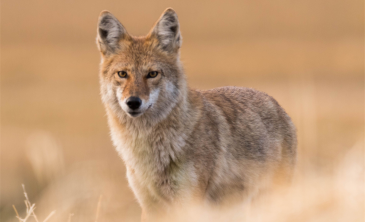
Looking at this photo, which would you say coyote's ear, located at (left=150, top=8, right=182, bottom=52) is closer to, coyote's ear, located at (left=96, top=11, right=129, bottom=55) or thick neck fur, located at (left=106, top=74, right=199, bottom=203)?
coyote's ear, located at (left=96, top=11, right=129, bottom=55)

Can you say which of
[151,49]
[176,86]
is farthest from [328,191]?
[151,49]

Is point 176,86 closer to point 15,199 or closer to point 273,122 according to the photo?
point 273,122

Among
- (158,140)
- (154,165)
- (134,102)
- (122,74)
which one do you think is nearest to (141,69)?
(122,74)

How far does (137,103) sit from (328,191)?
141 inches

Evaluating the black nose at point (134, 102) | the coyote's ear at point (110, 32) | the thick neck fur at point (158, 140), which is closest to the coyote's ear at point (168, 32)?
the coyote's ear at point (110, 32)

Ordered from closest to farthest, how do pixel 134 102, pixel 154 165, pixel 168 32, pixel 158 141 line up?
1. pixel 134 102
2. pixel 154 165
3. pixel 158 141
4. pixel 168 32

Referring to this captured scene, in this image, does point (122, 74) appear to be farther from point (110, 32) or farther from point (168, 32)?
point (168, 32)

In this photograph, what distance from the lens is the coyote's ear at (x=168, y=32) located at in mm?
6480

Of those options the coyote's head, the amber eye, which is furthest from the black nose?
the amber eye

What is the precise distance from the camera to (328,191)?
90.3 inches

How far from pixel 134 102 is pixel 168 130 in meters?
0.70

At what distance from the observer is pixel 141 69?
6.09 m

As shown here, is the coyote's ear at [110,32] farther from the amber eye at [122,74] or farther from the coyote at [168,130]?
the amber eye at [122,74]

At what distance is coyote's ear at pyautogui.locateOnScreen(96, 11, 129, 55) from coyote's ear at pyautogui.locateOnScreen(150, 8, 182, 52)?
445 millimetres
